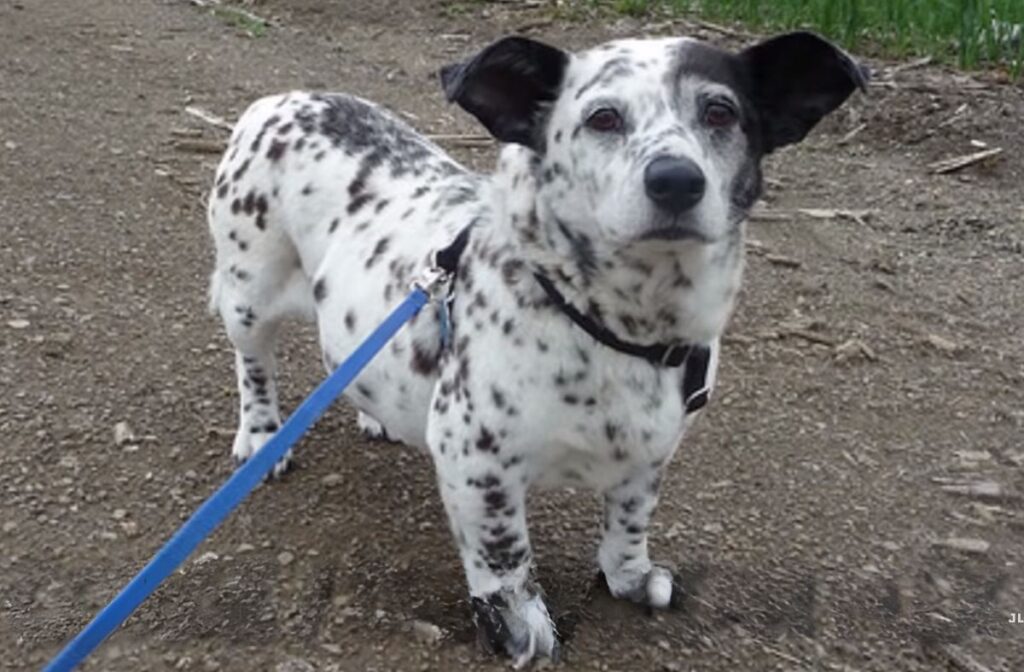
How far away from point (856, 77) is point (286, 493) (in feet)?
6.26

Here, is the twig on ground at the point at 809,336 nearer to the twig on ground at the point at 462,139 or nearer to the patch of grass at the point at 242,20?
the twig on ground at the point at 462,139

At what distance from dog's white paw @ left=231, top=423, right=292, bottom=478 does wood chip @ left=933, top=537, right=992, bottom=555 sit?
1726mm

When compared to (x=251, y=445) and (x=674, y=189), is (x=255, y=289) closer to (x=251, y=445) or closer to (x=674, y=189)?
(x=251, y=445)

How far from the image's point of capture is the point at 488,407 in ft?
9.70

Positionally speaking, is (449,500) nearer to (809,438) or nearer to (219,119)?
(809,438)

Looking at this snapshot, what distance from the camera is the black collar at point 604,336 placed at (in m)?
2.89

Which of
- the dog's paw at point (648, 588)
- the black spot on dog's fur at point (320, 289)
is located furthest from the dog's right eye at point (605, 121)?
the dog's paw at point (648, 588)

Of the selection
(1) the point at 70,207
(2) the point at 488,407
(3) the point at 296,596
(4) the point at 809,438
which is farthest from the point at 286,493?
(1) the point at 70,207

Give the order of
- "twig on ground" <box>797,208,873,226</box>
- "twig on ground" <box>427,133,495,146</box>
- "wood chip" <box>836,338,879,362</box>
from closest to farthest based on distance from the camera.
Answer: "wood chip" <box>836,338,879,362</box> < "twig on ground" <box>797,208,873,226</box> < "twig on ground" <box>427,133,495,146</box>

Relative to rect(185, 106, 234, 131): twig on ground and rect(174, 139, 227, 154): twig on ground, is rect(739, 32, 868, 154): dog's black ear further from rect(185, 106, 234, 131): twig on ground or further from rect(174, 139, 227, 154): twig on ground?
rect(185, 106, 234, 131): twig on ground

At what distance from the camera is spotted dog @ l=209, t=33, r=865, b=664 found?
8.96 ft

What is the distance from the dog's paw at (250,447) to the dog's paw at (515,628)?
97 centimetres

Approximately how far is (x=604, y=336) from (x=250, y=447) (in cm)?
152

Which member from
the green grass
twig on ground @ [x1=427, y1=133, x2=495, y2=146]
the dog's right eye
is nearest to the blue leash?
the dog's right eye
